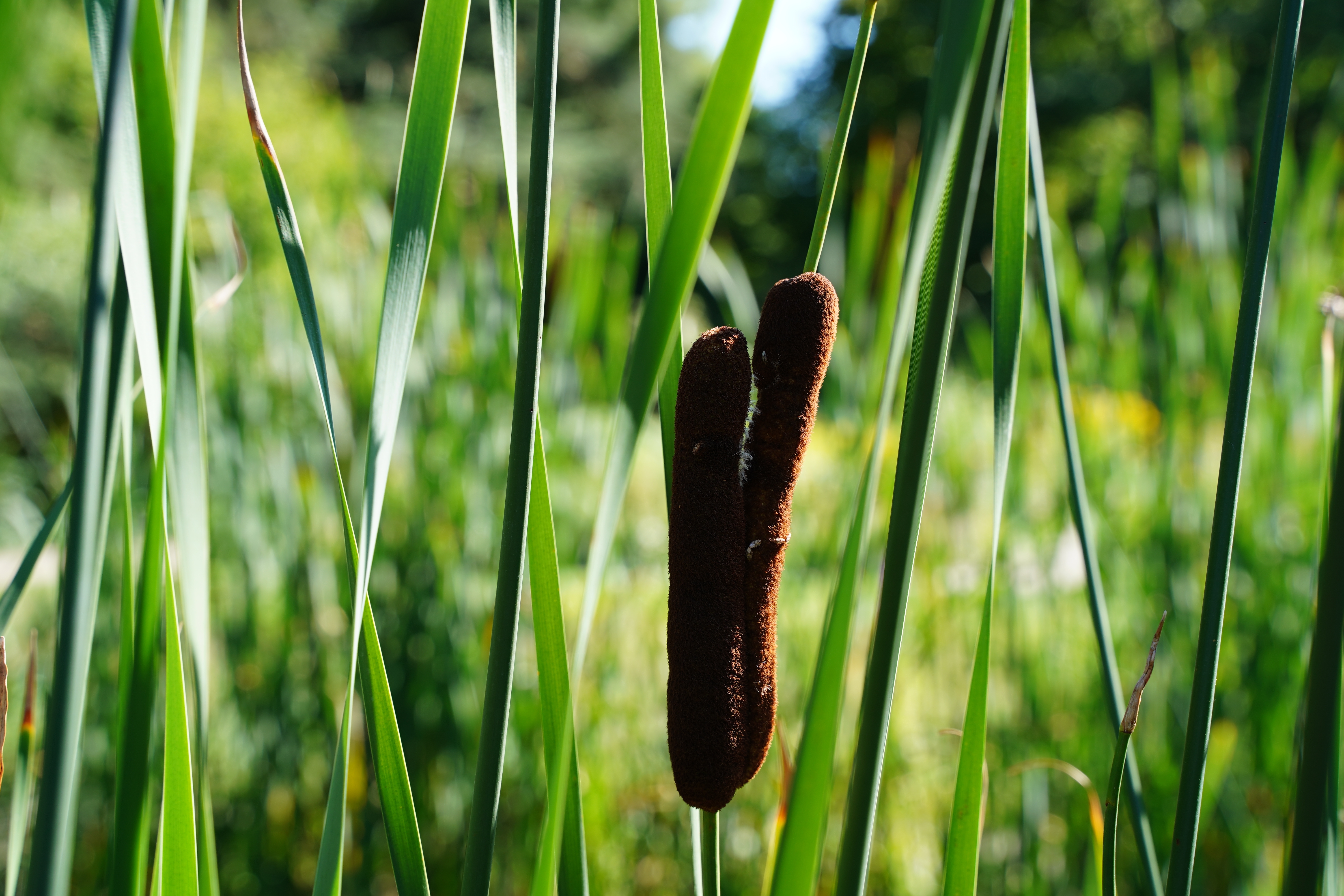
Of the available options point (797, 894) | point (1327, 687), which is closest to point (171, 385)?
point (797, 894)

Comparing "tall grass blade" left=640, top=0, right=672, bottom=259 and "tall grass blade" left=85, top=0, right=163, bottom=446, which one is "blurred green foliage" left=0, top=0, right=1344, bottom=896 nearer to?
"tall grass blade" left=640, top=0, right=672, bottom=259

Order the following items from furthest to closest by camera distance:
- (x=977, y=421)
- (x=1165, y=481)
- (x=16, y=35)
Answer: (x=977, y=421), (x=1165, y=481), (x=16, y=35)

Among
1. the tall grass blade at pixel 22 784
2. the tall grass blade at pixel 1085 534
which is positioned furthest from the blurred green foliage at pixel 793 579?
the tall grass blade at pixel 22 784

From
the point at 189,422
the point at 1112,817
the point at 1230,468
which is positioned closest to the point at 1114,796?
the point at 1112,817

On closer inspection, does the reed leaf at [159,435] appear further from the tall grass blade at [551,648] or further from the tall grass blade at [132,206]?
the tall grass blade at [551,648]

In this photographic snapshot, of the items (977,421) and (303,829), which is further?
(977,421)

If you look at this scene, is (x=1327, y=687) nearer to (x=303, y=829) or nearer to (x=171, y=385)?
(x=171, y=385)
